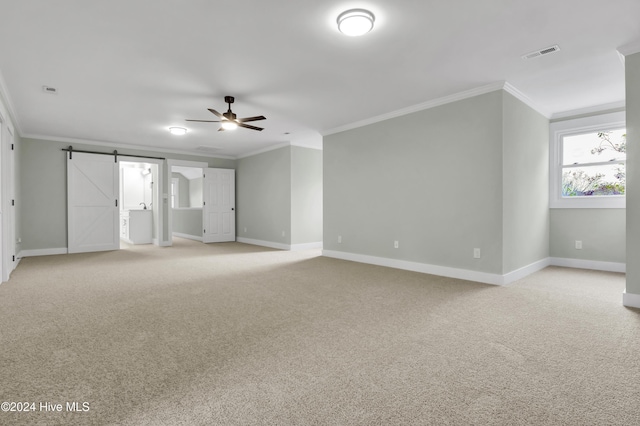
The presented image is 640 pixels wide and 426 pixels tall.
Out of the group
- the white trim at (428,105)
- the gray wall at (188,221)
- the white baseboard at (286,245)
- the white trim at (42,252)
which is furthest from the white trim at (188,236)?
the white trim at (428,105)

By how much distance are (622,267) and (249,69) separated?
5.90 metres

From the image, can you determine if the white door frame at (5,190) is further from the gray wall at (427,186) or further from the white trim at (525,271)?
the white trim at (525,271)

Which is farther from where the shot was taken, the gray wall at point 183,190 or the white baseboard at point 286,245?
the gray wall at point 183,190

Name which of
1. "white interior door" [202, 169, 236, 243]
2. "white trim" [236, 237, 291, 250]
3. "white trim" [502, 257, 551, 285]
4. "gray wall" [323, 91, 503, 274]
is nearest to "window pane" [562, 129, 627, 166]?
"white trim" [502, 257, 551, 285]

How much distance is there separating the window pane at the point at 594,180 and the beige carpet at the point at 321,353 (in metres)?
1.59

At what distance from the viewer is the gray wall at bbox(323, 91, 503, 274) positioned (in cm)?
413

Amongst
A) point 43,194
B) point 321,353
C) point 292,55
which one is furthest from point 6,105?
point 321,353

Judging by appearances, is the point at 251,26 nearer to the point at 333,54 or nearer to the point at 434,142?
the point at 333,54

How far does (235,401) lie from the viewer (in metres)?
1.62

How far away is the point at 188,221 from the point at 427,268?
321 inches

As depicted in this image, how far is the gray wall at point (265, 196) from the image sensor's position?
298 inches

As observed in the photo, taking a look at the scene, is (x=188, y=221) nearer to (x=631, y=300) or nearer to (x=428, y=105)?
(x=428, y=105)

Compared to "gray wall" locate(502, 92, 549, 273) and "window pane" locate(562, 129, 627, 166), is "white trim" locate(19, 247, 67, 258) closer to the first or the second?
"gray wall" locate(502, 92, 549, 273)

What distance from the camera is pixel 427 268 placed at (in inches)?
187
